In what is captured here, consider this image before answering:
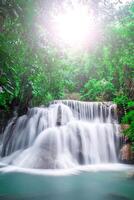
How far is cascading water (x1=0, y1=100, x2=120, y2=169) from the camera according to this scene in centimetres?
1130

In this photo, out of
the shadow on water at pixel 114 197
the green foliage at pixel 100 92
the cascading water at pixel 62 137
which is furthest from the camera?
the green foliage at pixel 100 92

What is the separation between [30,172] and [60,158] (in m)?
2.18

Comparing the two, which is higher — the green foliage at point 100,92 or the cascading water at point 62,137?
the green foliage at point 100,92

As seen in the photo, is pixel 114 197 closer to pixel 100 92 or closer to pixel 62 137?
pixel 62 137

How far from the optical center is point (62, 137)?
1276cm

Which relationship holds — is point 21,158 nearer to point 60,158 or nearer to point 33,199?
point 60,158

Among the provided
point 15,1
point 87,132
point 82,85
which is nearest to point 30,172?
point 87,132

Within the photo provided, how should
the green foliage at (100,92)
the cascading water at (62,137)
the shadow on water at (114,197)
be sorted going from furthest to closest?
the green foliage at (100,92) < the cascading water at (62,137) < the shadow on water at (114,197)

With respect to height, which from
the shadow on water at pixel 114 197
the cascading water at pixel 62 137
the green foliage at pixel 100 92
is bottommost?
the shadow on water at pixel 114 197

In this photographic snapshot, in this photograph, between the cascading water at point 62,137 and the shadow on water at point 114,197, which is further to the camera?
the cascading water at point 62,137

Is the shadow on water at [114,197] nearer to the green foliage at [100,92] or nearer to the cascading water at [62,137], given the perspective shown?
the cascading water at [62,137]

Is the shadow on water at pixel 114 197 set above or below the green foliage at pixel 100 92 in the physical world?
below

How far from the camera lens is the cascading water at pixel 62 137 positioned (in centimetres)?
1130

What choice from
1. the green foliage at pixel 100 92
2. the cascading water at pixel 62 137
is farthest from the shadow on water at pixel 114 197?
the green foliage at pixel 100 92
